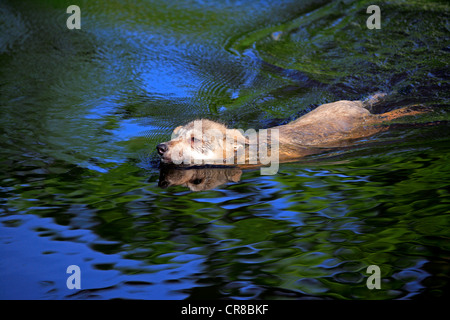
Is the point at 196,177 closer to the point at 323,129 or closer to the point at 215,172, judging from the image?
the point at 215,172

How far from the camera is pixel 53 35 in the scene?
11.0 metres

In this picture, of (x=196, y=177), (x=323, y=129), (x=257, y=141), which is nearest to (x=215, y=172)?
(x=196, y=177)

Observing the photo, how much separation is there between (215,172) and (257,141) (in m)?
0.90

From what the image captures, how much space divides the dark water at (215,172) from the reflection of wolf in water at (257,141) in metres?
0.35

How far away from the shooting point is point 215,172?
20.4ft

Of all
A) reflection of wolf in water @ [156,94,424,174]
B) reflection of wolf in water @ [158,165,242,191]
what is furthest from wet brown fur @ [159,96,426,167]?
reflection of wolf in water @ [158,165,242,191]

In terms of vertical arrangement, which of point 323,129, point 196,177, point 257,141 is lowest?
point 196,177

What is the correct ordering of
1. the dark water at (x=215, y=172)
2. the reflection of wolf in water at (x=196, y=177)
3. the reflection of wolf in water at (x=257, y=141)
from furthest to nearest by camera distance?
the reflection of wolf in water at (x=257, y=141), the reflection of wolf in water at (x=196, y=177), the dark water at (x=215, y=172)

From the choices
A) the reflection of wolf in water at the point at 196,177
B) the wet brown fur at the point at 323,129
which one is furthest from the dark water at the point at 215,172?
the wet brown fur at the point at 323,129

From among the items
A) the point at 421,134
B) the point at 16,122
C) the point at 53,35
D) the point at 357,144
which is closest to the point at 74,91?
the point at 16,122

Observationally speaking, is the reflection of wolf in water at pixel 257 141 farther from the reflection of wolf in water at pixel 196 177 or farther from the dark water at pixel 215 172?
the dark water at pixel 215 172

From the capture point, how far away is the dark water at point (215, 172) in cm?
367

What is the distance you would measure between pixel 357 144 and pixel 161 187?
2882mm

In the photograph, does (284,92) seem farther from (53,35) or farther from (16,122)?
(53,35)
